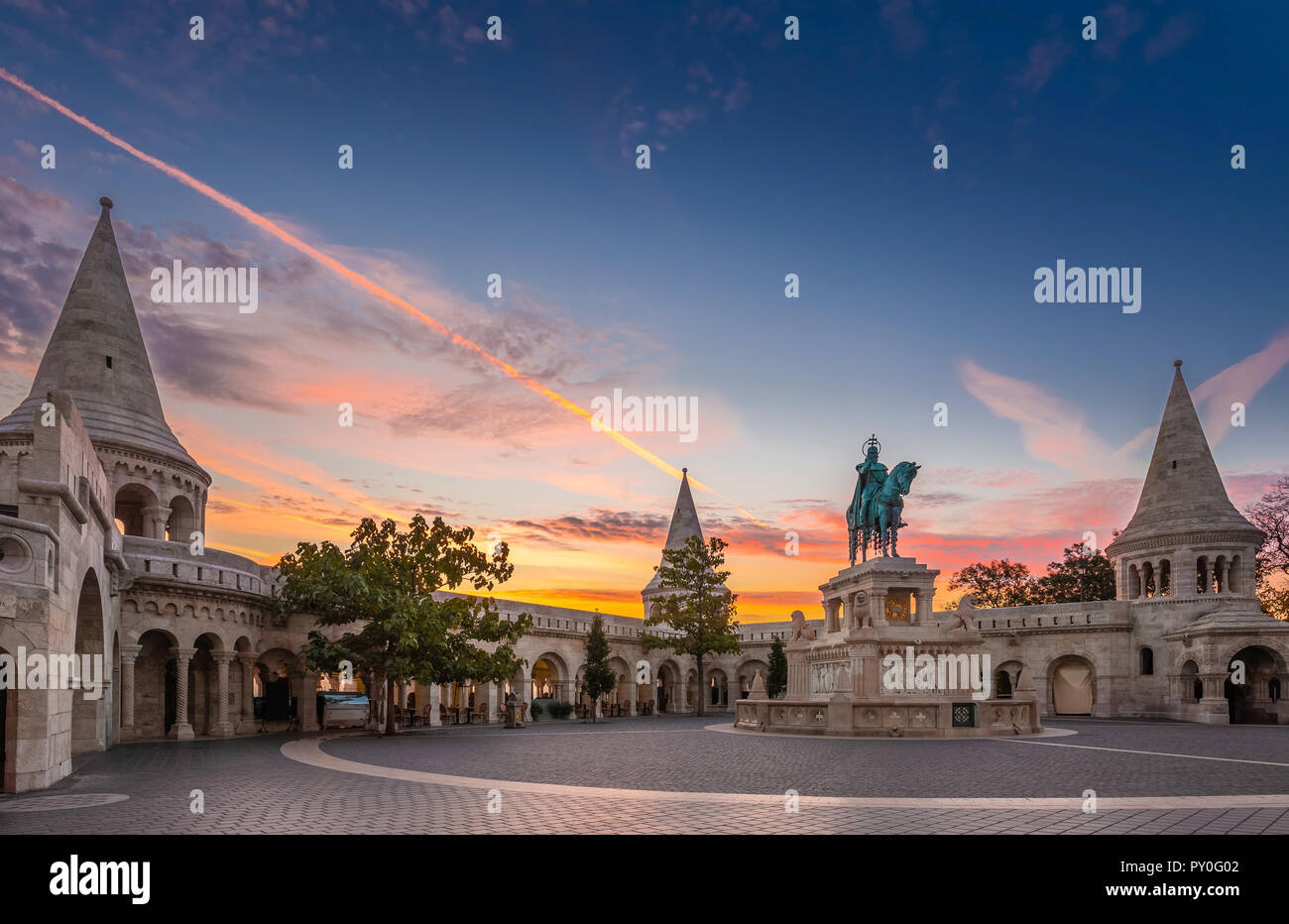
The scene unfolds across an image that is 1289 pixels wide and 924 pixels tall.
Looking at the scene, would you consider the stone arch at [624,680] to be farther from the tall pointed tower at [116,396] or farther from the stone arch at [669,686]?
the tall pointed tower at [116,396]

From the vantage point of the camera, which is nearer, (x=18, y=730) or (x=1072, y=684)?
(x=18, y=730)

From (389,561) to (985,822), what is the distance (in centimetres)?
2288

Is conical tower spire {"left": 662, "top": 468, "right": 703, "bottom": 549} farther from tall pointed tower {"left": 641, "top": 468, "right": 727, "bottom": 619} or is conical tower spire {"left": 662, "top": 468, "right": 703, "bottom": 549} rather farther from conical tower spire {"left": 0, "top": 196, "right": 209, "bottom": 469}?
conical tower spire {"left": 0, "top": 196, "right": 209, "bottom": 469}

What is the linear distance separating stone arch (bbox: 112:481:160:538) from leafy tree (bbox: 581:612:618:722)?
19.8 meters

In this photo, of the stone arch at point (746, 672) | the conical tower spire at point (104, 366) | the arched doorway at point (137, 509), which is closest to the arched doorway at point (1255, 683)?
the stone arch at point (746, 672)

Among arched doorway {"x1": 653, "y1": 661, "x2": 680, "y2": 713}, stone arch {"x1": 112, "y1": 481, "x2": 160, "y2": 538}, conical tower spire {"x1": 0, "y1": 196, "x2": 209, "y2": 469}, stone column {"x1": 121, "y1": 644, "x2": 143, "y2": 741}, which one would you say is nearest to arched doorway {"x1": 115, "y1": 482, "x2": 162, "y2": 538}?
stone arch {"x1": 112, "y1": 481, "x2": 160, "y2": 538}

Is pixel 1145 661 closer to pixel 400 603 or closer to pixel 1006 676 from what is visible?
pixel 1006 676

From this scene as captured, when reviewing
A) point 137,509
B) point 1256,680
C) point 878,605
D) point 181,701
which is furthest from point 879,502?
point 137,509

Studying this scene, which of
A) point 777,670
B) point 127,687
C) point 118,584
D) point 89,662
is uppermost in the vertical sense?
point 118,584

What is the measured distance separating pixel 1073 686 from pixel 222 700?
39.1 m

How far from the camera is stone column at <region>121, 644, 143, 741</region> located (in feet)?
81.3

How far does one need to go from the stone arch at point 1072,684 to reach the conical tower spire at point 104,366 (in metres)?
41.6

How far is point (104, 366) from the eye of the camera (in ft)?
108
